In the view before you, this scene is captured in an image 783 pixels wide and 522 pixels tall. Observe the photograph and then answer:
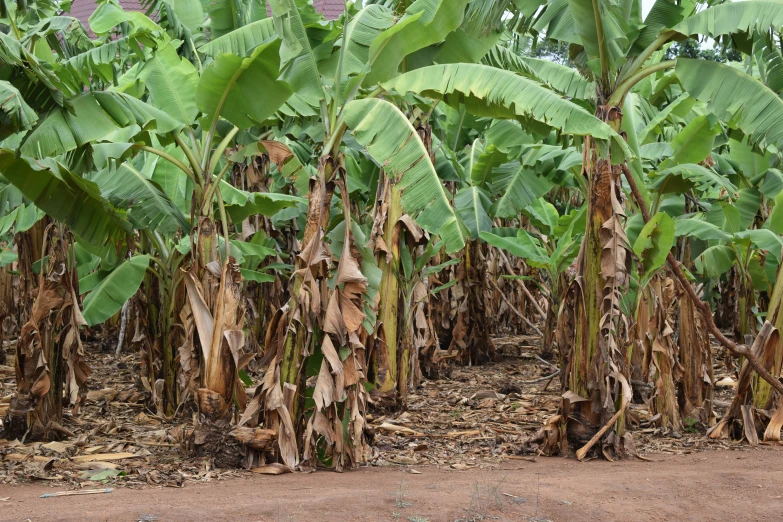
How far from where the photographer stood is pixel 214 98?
20.0ft

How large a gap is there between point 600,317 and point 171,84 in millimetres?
3887

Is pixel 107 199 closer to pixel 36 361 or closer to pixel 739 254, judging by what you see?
pixel 36 361

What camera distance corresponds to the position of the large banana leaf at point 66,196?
18.1 ft

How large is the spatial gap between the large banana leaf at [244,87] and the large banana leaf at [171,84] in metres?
0.50

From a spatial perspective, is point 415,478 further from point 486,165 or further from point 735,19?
point 486,165

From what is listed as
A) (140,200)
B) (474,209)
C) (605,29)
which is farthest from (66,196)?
(474,209)

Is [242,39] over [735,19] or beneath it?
over

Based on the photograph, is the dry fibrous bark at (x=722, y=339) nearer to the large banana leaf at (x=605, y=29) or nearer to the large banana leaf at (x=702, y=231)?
the large banana leaf at (x=702, y=231)

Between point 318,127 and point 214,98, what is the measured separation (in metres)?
2.62

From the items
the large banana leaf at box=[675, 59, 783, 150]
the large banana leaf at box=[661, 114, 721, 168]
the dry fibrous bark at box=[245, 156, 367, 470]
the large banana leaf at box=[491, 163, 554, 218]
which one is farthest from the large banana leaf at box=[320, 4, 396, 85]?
the large banana leaf at box=[491, 163, 554, 218]

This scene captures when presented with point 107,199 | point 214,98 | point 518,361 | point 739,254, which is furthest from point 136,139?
point 518,361

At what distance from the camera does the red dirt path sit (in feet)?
15.8

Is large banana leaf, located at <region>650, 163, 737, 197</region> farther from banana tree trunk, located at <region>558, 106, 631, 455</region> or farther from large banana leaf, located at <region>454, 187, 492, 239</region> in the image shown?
large banana leaf, located at <region>454, 187, 492, 239</region>

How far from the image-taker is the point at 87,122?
220 inches
